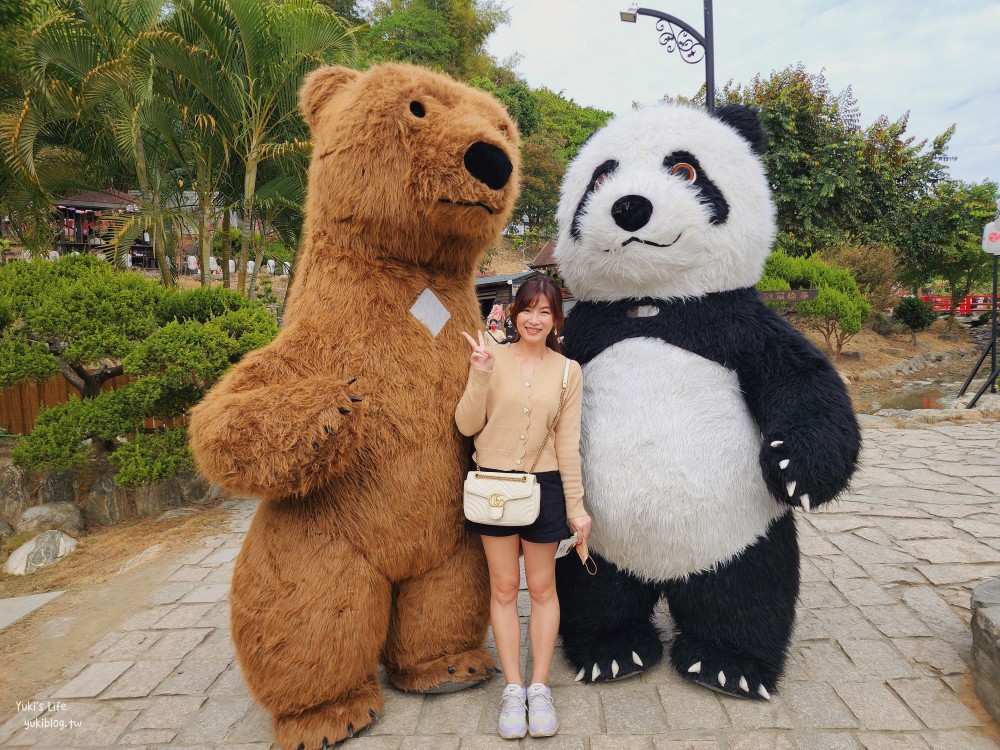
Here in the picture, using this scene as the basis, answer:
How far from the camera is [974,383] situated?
13.1 metres

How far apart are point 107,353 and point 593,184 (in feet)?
14.2

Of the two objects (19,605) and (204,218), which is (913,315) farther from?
(19,605)

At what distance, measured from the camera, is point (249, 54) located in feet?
22.6

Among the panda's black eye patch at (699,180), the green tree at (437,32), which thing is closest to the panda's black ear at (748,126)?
the panda's black eye patch at (699,180)

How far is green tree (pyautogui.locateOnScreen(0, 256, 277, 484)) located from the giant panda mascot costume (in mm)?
3685

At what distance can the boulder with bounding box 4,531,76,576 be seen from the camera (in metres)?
4.54

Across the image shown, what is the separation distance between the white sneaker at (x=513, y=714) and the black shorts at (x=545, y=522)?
579 mm

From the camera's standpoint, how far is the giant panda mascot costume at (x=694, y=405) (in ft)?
6.92

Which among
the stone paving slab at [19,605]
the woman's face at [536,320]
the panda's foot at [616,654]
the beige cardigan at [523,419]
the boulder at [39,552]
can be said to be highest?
the woman's face at [536,320]

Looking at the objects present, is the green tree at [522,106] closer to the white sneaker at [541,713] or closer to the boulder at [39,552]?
the boulder at [39,552]

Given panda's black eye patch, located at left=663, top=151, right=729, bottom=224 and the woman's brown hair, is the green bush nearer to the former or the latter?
panda's black eye patch, located at left=663, top=151, right=729, bottom=224

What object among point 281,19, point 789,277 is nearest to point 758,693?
point 281,19

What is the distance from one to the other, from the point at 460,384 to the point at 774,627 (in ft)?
4.88

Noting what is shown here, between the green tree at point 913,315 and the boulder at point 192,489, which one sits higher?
the green tree at point 913,315
